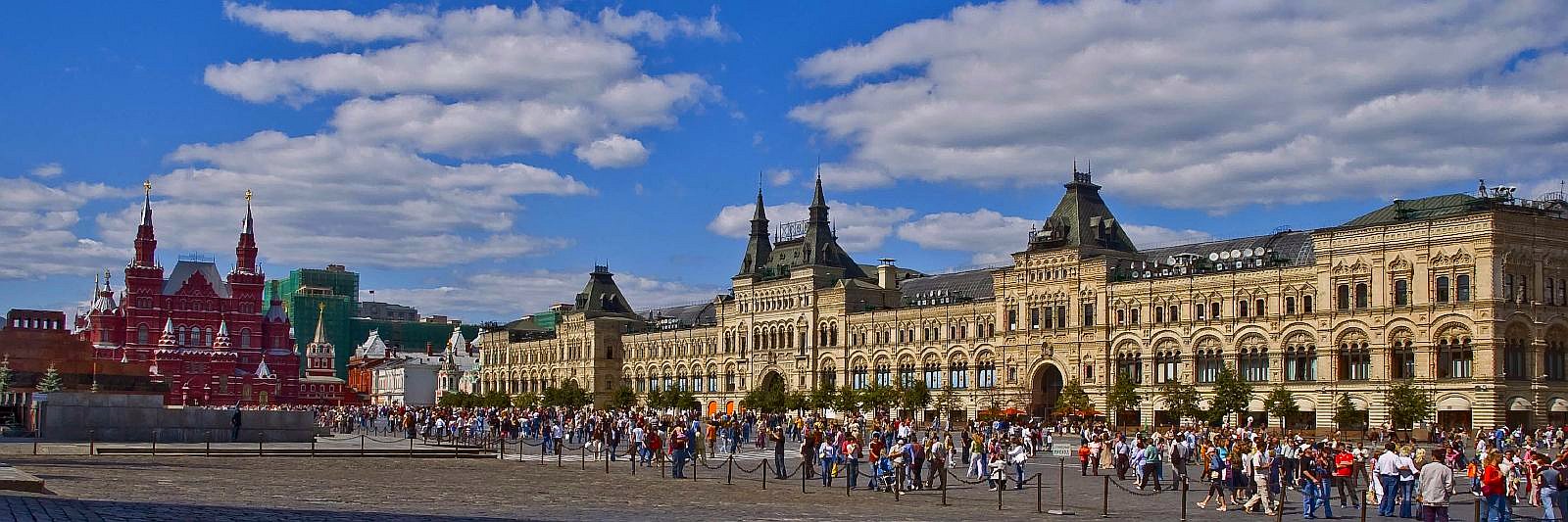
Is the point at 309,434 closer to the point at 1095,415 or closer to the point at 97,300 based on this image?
the point at 1095,415

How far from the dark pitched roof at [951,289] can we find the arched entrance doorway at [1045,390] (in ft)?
27.4

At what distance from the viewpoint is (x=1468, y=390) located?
6794cm

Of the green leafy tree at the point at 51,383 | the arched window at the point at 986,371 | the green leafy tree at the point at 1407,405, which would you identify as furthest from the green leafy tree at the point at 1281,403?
the green leafy tree at the point at 51,383

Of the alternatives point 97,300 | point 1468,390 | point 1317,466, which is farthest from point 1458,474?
point 97,300

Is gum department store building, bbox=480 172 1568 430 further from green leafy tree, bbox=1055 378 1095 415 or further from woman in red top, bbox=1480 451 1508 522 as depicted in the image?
woman in red top, bbox=1480 451 1508 522

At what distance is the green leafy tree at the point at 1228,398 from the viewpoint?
71.1 metres

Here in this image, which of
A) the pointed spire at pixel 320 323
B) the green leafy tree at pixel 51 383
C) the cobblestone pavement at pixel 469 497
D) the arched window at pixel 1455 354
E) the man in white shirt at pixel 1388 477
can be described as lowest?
the cobblestone pavement at pixel 469 497

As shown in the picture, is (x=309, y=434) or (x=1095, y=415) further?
(x=1095, y=415)

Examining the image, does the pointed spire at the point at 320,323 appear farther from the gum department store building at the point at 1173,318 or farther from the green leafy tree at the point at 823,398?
the green leafy tree at the point at 823,398

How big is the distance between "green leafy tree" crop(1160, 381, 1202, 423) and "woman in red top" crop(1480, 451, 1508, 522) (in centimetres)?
4769

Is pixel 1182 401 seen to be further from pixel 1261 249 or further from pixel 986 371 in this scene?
pixel 986 371

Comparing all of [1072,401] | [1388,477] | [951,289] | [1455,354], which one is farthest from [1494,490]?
[951,289]

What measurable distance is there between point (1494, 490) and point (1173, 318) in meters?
58.4

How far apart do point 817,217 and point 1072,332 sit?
30.1 m
